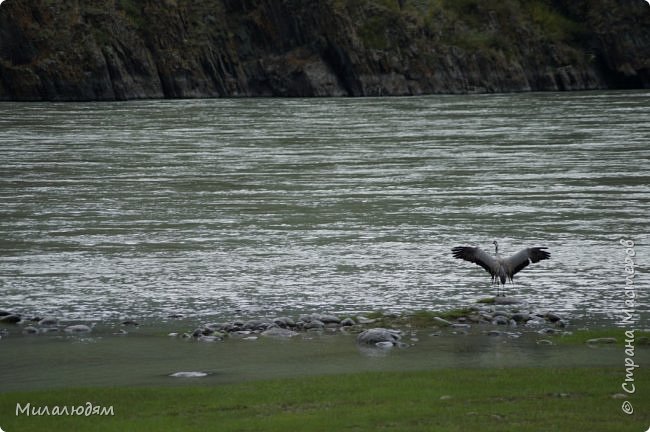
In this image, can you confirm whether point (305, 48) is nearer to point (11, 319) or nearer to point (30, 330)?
point (11, 319)

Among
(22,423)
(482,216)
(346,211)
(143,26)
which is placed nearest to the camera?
(22,423)

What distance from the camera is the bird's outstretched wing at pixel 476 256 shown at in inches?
689

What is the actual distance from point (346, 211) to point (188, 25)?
115 metres

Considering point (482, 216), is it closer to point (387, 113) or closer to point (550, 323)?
point (550, 323)

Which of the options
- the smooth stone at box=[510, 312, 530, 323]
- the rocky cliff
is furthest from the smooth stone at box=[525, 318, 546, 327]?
the rocky cliff

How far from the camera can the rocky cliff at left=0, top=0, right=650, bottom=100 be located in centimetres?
12988

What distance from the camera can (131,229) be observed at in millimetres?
27359

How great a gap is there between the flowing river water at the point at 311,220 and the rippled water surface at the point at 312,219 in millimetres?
71

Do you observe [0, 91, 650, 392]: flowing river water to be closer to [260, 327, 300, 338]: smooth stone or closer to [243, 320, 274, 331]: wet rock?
[243, 320, 274, 331]: wet rock

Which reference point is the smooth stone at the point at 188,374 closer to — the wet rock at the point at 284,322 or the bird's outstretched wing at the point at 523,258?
the wet rock at the point at 284,322

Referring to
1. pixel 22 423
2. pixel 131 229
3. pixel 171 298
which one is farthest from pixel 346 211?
pixel 22 423

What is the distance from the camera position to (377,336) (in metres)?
15.6

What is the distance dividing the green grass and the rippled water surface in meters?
5.00

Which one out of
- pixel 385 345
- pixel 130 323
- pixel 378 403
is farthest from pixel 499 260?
pixel 378 403
